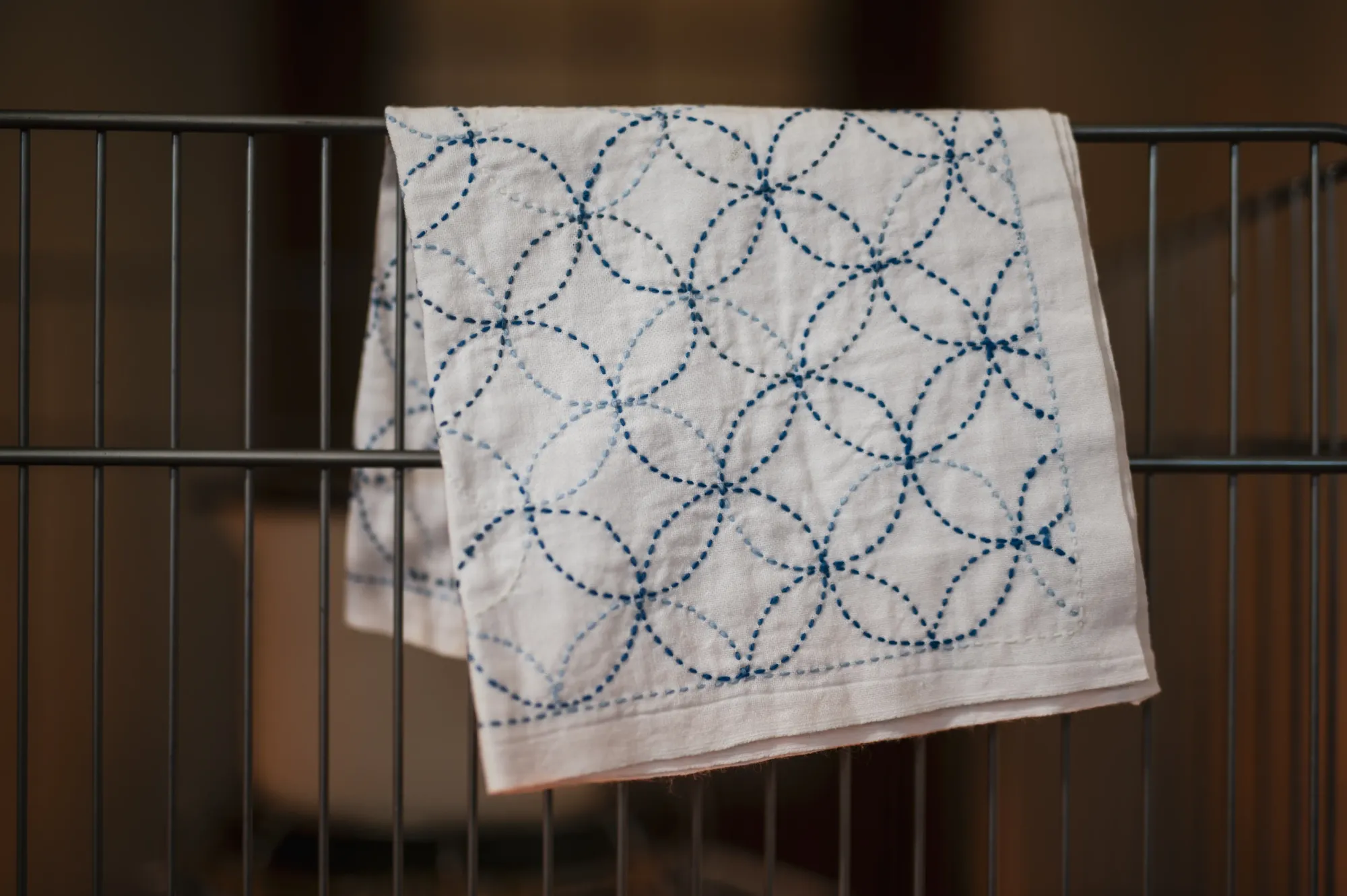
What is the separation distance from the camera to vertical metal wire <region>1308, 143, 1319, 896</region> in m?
0.53

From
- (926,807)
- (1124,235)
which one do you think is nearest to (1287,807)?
(926,807)

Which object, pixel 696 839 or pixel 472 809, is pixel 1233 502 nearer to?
pixel 696 839

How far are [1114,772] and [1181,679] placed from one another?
0.34ft

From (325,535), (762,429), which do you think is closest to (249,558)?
Result: (325,535)

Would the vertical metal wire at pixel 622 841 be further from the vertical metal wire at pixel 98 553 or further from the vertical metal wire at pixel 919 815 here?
the vertical metal wire at pixel 98 553

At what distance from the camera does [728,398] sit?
488 millimetres

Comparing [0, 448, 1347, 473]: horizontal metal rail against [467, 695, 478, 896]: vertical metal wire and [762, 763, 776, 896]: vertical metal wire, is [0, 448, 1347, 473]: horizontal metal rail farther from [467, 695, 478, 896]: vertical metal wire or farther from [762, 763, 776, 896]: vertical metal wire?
[762, 763, 776, 896]: vertical metal wire

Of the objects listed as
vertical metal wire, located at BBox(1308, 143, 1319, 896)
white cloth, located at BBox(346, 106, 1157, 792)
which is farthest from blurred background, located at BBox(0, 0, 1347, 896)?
white cloth, located at BBox(346, 106, 1157, 792)

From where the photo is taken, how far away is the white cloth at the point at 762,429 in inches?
18.1

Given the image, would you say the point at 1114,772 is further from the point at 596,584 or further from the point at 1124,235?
the point at 596,584

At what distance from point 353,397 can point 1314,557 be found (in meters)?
0.71

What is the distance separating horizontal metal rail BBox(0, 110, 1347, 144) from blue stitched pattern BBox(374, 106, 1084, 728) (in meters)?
0.06

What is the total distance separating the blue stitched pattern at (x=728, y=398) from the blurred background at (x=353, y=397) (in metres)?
0.35

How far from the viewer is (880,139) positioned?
20.6 inches
